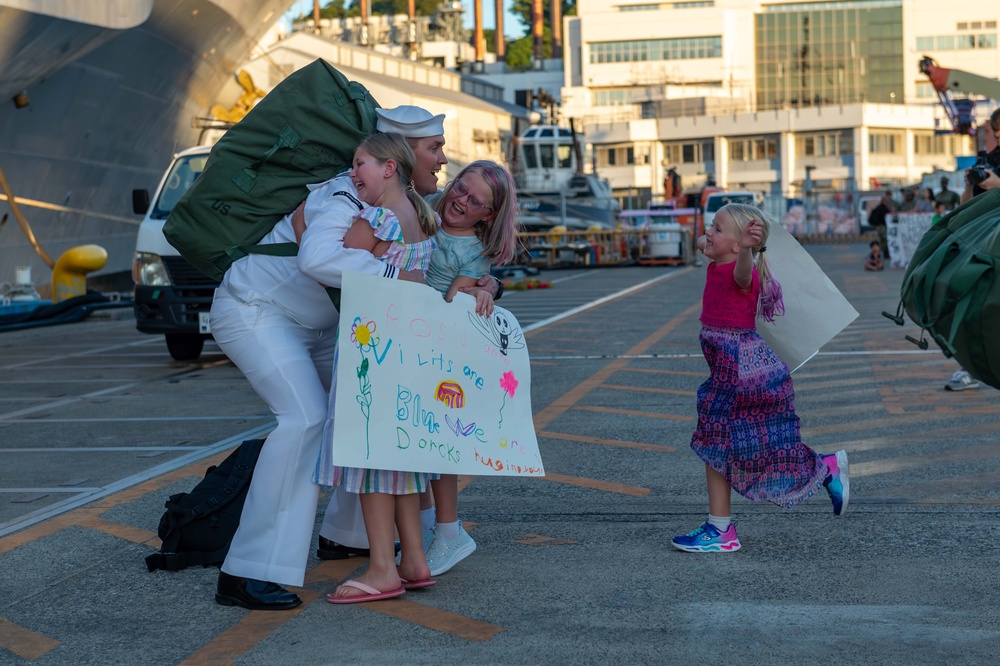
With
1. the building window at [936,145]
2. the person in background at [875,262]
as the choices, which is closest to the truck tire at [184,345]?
the person in background at [875,262]

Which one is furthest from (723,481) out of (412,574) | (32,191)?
(32,191)

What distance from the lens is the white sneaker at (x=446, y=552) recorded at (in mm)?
5000

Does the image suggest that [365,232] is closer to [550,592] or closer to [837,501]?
[550,592]

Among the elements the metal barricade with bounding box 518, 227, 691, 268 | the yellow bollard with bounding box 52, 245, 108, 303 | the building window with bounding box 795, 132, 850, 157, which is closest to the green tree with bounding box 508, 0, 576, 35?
the building window with bounding box 795, 132, 850, 157

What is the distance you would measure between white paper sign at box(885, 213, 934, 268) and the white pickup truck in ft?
65.4

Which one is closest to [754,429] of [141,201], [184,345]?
[184,345]

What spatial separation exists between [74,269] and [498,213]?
17980 millimetres

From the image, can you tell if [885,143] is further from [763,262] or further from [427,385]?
[427,385]

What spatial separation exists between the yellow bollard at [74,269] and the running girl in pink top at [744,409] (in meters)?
17.6

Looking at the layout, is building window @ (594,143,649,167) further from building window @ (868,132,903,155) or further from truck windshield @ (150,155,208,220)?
truck windshield @ (150,155,208,220)

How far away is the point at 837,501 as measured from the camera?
5438mm

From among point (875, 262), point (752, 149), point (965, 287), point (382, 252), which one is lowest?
point (875, 262)

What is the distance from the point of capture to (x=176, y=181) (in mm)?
14578

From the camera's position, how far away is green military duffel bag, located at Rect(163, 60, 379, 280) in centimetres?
467
